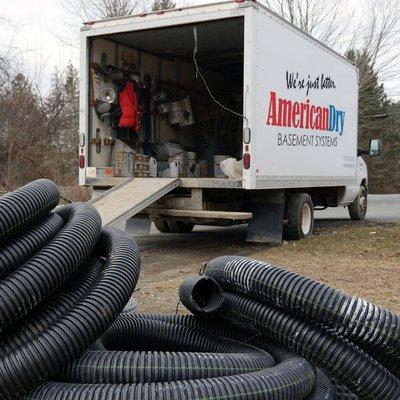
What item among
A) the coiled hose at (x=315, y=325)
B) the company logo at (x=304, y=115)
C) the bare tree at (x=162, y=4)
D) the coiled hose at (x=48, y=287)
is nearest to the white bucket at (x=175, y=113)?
the company logo at (x=304, y=115)

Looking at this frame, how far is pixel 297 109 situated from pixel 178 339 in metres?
6.15

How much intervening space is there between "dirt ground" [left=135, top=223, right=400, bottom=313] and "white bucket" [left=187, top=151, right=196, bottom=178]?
1.25 metres

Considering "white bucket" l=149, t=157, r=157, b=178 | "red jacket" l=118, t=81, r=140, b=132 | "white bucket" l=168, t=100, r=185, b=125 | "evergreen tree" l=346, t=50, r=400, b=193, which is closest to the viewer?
"red jacket" l=118, t=81, r=140, b=132

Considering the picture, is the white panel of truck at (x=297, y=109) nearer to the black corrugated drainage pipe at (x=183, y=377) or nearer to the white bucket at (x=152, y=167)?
the white bucket at (x=152, y=167)

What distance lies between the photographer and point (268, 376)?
247 cm

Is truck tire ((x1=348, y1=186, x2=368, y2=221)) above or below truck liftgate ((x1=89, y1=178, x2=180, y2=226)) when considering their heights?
below

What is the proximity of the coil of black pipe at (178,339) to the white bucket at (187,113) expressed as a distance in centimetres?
785

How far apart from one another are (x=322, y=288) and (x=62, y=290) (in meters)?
1.31

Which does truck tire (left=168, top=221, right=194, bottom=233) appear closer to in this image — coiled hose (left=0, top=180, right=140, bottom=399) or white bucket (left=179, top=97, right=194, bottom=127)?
white bucket (left=179, top=97, right=194, bottom=127)

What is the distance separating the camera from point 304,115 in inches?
356

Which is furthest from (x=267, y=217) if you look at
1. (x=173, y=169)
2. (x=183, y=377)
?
(x=183, y=377)

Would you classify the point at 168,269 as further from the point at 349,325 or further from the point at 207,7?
the point at 349,325

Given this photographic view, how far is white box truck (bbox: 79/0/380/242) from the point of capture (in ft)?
24.7

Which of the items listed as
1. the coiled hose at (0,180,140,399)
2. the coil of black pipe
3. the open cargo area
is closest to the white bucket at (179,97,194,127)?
the open cargo area
